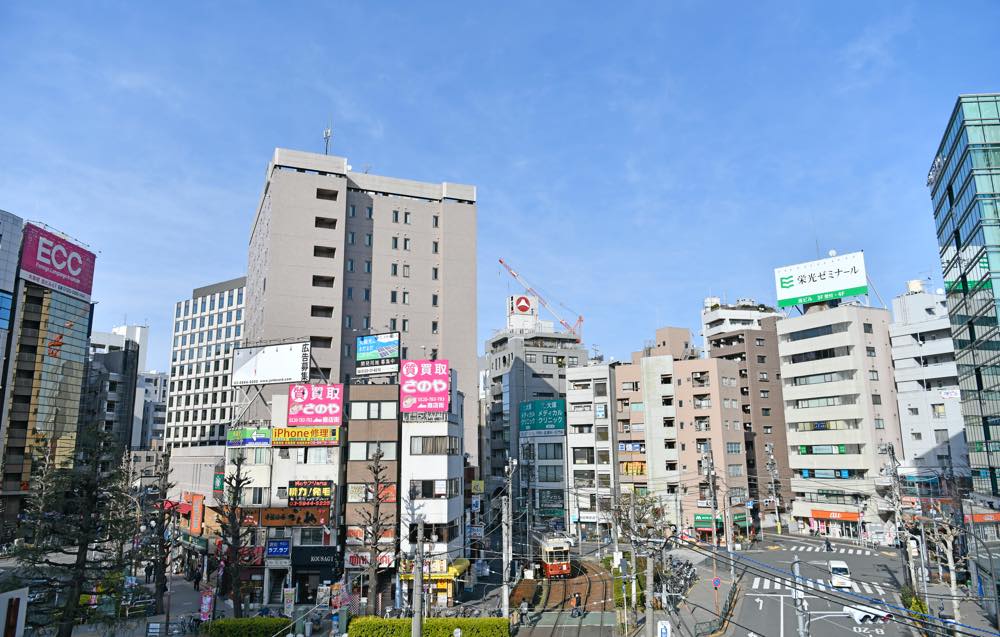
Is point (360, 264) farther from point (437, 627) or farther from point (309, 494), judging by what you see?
point (437, 627)

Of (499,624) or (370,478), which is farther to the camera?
(370,478)

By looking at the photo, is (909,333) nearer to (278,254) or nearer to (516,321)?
(516,321)

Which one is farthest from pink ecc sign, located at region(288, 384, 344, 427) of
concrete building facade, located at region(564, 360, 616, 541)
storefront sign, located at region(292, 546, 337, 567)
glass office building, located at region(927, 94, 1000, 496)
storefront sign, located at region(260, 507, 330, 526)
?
glass office building, located at region(927, 94, 1000, 496)

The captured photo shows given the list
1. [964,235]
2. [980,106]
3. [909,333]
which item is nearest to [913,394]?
[909,333]

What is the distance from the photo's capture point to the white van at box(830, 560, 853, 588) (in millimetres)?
47812

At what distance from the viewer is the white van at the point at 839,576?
47812mm

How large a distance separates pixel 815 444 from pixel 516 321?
191 feet

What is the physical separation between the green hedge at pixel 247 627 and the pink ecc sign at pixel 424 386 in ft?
61.5

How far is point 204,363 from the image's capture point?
126000 millimetres

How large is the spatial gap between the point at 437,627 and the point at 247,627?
10.9 m

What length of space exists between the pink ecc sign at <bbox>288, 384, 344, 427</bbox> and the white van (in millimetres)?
39016

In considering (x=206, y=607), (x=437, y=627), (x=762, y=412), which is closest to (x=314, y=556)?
(x=206, y=607)

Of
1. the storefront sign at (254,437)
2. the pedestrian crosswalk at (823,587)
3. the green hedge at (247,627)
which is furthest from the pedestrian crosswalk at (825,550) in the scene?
the storefront sign at (254,437)

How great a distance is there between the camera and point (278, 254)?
74.8 meters
